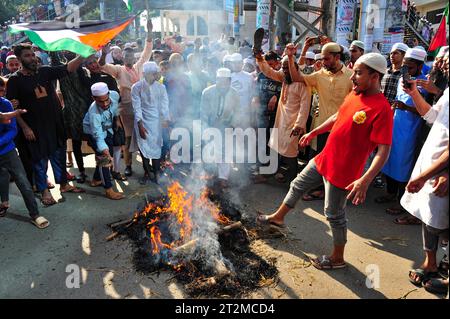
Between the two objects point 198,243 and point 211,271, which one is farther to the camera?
point 198,243

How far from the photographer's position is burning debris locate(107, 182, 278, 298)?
3.55m

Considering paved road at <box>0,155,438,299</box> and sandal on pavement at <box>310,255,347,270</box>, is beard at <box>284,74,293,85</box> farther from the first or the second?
sandal on pavement at <box>310,255,347,270</box>

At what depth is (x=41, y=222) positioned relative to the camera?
4.80 m

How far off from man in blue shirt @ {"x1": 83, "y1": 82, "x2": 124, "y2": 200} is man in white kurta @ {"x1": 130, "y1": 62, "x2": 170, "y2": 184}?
0.38 m

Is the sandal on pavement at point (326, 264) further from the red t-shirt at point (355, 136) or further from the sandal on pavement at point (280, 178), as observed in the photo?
the sandal on pavement at point (280, 178)

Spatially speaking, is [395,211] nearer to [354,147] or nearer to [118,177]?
[354,147]

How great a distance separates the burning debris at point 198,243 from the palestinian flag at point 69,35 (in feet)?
7.67

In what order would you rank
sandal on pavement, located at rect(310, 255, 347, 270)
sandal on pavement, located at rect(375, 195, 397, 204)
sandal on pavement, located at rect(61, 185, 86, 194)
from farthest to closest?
sandal on pavement, located at rect(61, 185, 86, 194), sandal on pavement, located at rect(375, 195, 397, 204), sandal on pavement, located at rect(310, 255, 347, 270)

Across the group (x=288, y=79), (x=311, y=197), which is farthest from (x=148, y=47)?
(x=311, y=197)

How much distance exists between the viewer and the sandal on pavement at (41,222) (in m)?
4.79

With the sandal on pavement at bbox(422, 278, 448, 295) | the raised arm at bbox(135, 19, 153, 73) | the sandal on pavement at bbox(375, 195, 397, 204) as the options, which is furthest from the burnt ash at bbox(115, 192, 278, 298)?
the raised arm at bbox(135, 19, 153, 73)

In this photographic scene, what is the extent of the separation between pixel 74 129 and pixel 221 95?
267 cm

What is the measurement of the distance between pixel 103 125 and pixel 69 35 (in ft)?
4.81

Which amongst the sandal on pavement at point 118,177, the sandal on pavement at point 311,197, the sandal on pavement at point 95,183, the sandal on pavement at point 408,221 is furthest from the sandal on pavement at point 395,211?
the sandal on pavement at point 95,183
